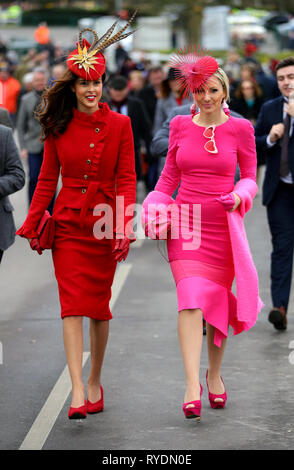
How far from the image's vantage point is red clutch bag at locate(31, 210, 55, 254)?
605cm

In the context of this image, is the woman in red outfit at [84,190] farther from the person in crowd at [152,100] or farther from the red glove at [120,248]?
the person in crowd at [152,100]

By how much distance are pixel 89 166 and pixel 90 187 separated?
0.39 ft

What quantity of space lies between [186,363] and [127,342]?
213cm

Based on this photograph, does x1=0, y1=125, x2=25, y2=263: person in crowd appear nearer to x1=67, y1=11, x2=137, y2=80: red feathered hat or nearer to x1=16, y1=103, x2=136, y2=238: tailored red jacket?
x1=16, y1=103, x2=136, y2=238: tailored red jacket

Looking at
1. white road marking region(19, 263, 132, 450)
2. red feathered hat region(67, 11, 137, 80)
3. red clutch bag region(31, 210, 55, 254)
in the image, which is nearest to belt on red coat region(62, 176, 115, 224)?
red clutch bag region(31, 210, 55, 254)

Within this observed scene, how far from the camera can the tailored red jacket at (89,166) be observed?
19.9 ft

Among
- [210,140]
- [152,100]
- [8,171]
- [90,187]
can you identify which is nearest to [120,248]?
[90,187]

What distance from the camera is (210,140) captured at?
6039 millimetres

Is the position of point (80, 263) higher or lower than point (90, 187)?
lower

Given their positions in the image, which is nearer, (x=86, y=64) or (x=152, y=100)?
(x=86, y=64)

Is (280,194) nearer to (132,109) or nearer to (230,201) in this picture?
(230,201)

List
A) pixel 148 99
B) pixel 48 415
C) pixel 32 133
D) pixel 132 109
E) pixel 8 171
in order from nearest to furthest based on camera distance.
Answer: pixel 48 415 < pixel 8 171 < pixel 132 109 < pixel 32 133 < pixel 148 99

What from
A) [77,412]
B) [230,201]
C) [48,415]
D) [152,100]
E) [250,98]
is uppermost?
[230,201]

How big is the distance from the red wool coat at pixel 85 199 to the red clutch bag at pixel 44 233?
0.12 ft
